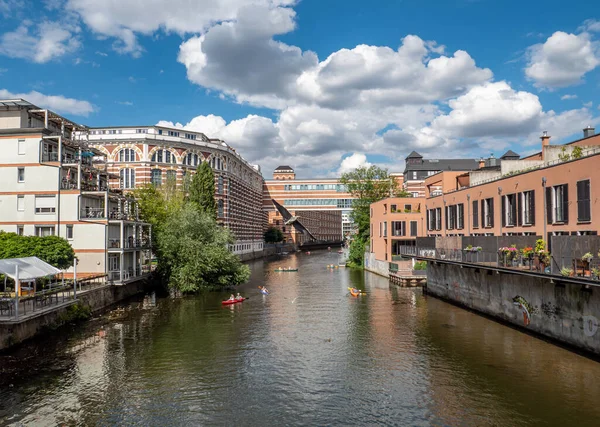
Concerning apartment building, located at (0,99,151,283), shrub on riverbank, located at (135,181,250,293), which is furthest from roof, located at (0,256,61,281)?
shrub on riverbank, located at (135,181,250,293)

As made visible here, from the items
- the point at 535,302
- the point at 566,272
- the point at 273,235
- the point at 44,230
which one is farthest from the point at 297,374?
the point at 273,235

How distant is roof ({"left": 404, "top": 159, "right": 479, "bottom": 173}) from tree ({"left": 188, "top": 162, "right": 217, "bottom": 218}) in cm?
7160

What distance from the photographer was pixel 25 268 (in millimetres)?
29406

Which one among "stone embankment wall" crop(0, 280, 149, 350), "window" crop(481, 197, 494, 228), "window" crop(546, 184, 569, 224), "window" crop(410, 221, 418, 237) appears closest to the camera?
"stone embankment wall" crop(0, 280, 149, 350)

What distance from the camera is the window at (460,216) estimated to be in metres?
47.8

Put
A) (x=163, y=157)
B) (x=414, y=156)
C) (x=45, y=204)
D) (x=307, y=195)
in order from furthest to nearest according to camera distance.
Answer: (x=307, y=195) → (x=414, y=156) → (x=163, y=157) → (x=45, y=204)

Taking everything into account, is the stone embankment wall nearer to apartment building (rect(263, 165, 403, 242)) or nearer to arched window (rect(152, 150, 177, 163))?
arched window (rect(152, 150, 177, 163))

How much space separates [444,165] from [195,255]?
9875cm

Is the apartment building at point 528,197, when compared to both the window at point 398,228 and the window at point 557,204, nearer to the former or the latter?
the window at point 557,204

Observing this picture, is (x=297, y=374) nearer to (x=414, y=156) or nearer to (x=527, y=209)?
(x=527, y=209)

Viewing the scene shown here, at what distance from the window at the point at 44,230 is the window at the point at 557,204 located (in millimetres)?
43172

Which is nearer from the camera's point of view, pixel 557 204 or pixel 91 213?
pixel 557 204

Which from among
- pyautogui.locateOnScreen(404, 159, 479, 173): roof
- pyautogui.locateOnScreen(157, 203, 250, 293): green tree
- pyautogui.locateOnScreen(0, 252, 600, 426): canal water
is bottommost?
pyautogui.locateOnScreen(0, 252, 600, 426): canal water

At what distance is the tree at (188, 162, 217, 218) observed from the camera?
7362 centimetres
